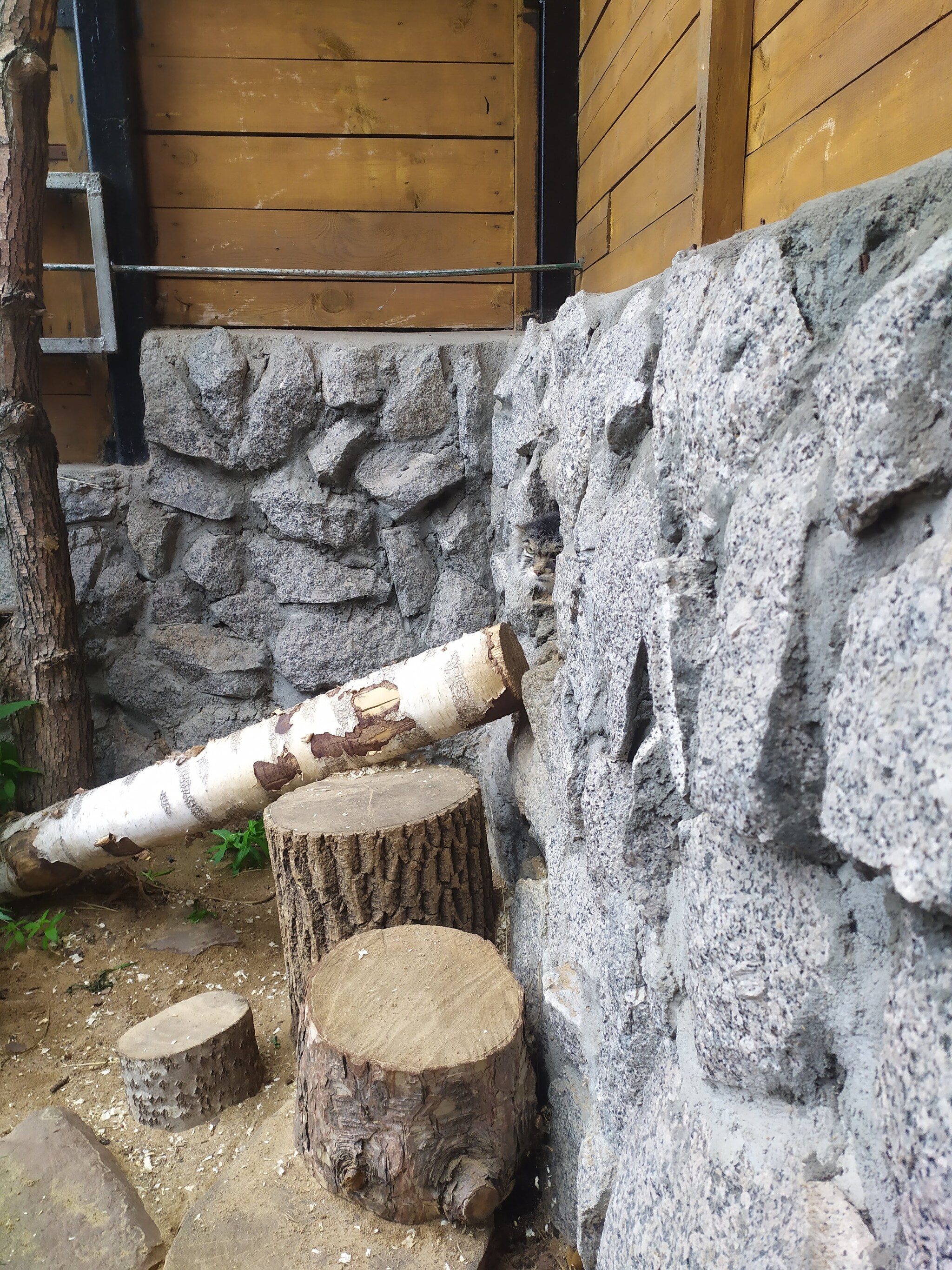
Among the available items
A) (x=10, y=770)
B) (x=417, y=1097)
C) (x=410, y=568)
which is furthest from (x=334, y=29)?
(x=417, y=1097)

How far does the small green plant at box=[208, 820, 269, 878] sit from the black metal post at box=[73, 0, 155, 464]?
1.43m

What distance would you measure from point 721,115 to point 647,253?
1.88ft

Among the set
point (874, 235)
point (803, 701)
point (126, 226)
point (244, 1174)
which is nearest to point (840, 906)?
point (803, 701)

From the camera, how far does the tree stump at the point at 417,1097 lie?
1354 mm

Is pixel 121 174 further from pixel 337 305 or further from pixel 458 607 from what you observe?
pixel 458 607

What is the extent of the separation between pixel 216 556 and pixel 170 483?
0.31 metres

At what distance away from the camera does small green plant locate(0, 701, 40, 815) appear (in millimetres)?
2854

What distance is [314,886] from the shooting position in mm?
1898

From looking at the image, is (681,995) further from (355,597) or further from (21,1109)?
(355,597)

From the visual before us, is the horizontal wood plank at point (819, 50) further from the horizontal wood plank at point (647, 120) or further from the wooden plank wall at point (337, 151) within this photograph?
the wooden plank wall at point (337, 151)

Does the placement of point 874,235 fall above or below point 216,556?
above

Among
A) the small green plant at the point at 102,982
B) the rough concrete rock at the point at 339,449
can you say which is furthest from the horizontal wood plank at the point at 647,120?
the small green plant at the point at 102,982

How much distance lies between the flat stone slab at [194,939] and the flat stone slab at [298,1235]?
107 cm

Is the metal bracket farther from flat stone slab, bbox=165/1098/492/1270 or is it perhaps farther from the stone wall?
flat stone slab, bbox=165/1098/492/1270
